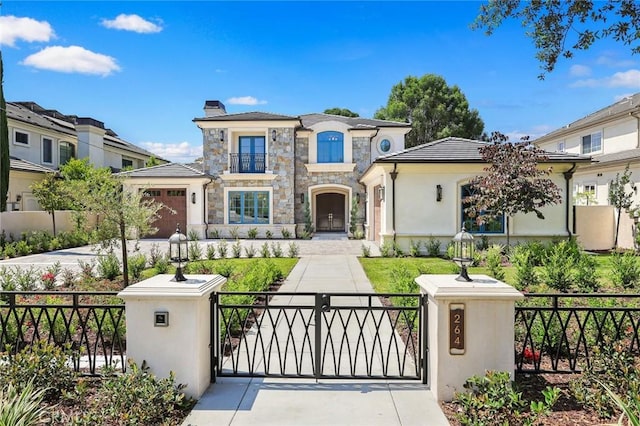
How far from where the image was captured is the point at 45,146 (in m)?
25.8

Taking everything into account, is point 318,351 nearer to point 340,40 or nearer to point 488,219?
point 340,40

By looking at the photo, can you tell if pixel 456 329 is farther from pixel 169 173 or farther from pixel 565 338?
pixel 169 173

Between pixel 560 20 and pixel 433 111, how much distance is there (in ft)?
107

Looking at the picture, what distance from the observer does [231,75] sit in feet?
50.0

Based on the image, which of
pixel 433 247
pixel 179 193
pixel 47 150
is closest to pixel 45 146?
pixel 47 150

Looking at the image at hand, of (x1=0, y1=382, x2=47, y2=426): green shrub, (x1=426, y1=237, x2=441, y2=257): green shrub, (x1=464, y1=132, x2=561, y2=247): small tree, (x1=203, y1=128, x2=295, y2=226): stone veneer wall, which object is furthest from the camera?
(x1=203, y1=128, x2=295, y2=226): stone veneer wall

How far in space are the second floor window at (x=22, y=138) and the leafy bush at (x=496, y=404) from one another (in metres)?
27.9

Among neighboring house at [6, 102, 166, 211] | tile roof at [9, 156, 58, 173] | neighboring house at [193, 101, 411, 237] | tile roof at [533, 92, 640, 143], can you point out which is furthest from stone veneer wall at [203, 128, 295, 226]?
tile roof at [533, 92, 640, 143]

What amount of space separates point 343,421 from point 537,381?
7.51 feet

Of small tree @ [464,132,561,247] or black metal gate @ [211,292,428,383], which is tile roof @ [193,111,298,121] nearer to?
small tree @ [464,132,561,247]

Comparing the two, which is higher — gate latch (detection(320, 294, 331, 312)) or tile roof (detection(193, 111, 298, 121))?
tile roof (detection(193, 111, 298, 121))

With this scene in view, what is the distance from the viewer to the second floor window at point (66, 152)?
89.6ft

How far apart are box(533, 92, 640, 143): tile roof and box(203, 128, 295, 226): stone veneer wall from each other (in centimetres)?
1651

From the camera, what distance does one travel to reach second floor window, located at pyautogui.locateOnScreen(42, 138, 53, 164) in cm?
2558
